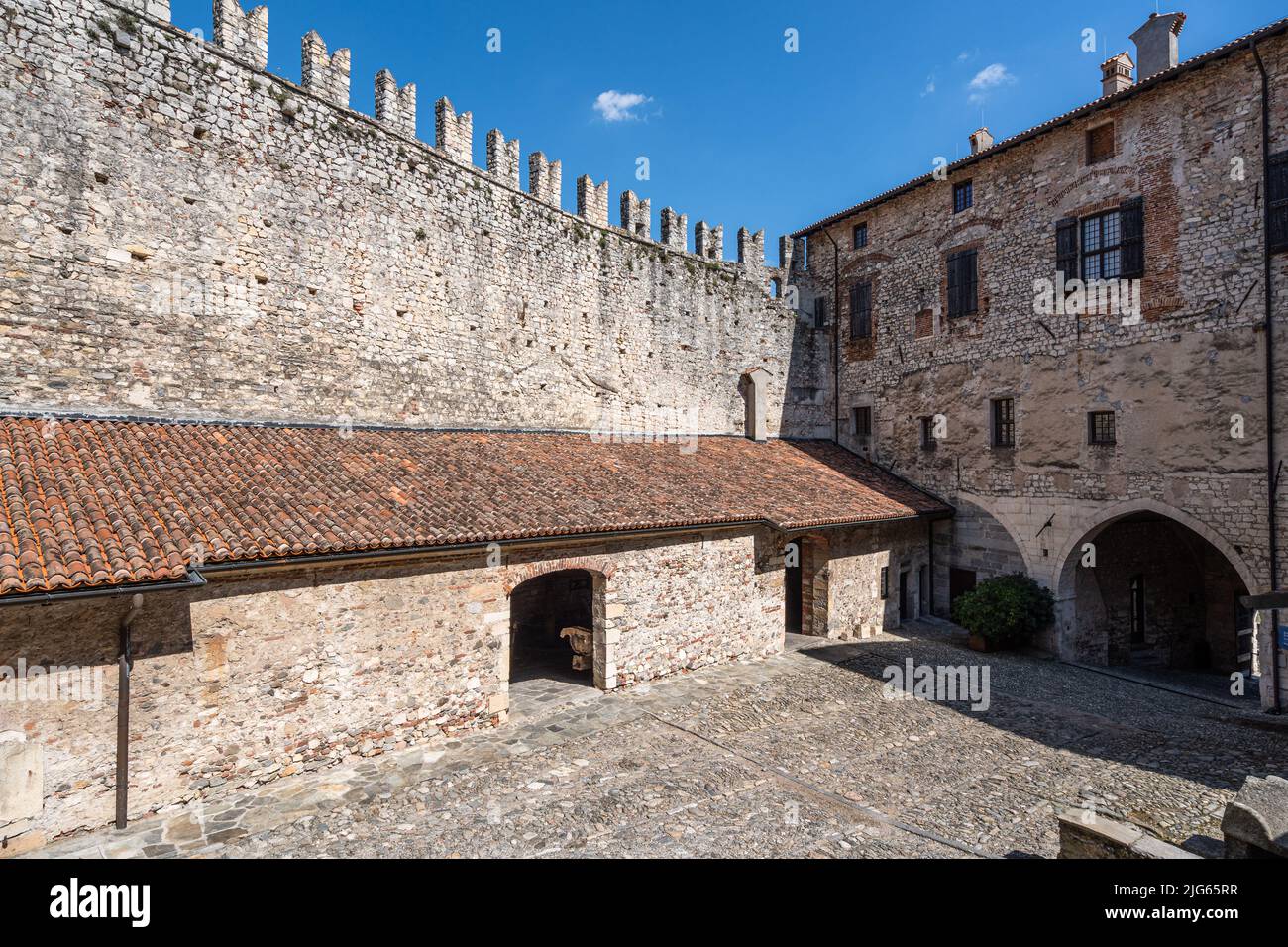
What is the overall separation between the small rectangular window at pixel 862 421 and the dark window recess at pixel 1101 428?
6108 mm

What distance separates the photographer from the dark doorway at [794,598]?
16.4m

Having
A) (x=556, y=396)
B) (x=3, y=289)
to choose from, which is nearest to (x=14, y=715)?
(x=3, y=289)

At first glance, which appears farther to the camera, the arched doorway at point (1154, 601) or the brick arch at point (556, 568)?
the arched doorway at point (1154, 601)

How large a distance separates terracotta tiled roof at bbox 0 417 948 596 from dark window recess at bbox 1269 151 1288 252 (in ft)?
28.1

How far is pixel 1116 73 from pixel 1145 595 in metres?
12.9

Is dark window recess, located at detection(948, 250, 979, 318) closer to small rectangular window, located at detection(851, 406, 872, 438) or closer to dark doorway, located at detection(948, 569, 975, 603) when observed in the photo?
small rectangular window, located at detection(851, 406, 872, 438)

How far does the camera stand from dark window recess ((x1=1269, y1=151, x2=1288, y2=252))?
11711 mm

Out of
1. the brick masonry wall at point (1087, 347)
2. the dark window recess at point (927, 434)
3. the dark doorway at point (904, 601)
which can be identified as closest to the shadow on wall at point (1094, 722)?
the brick masonry wall at point (1087, 347)

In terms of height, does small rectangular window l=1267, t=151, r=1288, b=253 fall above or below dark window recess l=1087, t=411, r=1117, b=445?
above
